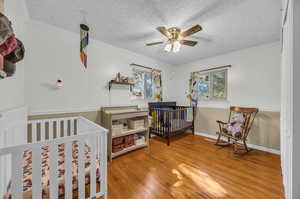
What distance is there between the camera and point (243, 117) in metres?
2.52

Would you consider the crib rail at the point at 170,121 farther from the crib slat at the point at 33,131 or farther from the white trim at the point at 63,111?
the crib slat at the point at 33,131

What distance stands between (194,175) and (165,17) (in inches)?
90.8

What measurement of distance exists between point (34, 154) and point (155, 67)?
324cm

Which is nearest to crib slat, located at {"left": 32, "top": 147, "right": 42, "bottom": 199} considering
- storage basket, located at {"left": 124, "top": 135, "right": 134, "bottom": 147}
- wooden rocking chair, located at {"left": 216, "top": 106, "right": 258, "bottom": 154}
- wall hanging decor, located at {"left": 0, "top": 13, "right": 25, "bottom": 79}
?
wall hanging decor, located at {"left": 0, "top": 13, "right": 25, "bottom": 79}

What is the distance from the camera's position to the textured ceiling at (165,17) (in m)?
1.48

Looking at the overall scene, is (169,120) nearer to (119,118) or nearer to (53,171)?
(119,118)

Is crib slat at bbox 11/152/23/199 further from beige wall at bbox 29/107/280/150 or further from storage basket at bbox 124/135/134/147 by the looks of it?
storage basket at bbox 124/135/134/147

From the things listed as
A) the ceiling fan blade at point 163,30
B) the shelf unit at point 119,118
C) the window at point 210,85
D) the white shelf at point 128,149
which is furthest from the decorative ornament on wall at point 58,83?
the window at point 210,85

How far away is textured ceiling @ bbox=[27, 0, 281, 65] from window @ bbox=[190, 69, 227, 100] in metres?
0.99

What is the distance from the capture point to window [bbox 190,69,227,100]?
3.20 m

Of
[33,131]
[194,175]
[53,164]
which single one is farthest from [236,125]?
[33,131]

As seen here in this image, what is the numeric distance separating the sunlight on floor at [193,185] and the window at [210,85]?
2187mm

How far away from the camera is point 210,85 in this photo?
3.39 m

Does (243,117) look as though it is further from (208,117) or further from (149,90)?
(149,90)
